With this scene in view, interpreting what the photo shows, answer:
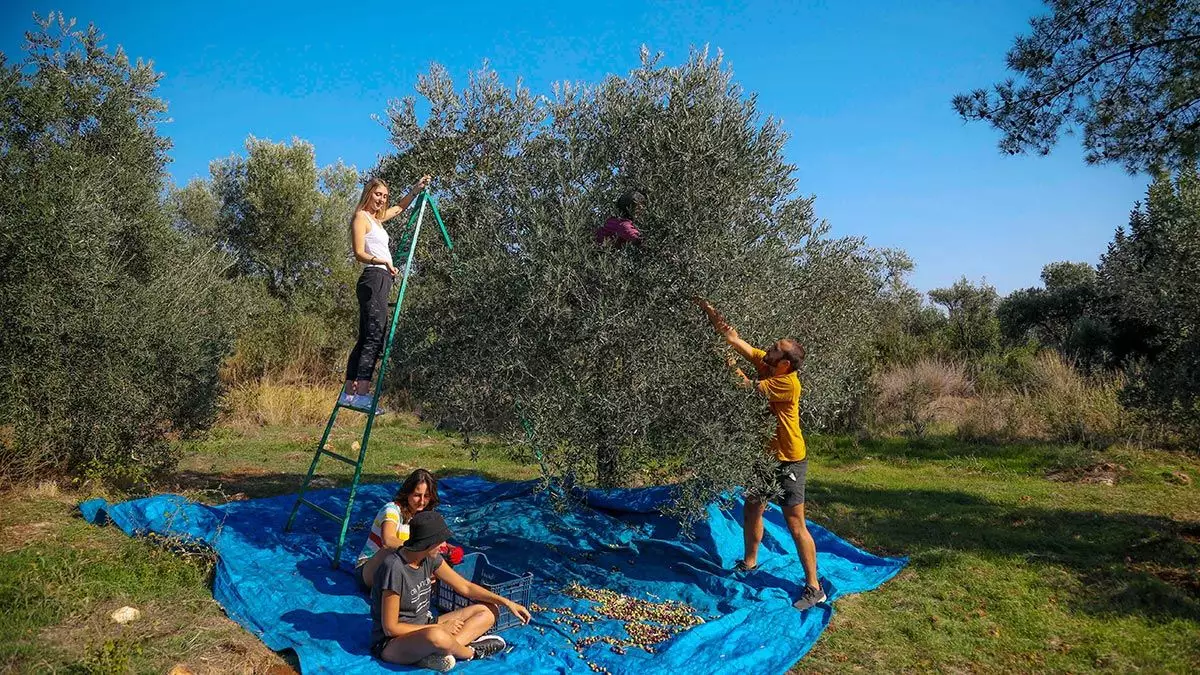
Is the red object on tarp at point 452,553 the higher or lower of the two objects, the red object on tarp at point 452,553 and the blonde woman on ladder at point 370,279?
the lower

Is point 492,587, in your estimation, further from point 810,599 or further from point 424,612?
point 810,599

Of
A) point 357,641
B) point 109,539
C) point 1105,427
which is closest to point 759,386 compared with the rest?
point 357,641

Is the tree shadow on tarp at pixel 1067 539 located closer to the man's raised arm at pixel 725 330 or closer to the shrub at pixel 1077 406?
the man's raised arm at pixel 725 330

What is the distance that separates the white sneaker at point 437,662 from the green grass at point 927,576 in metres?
1.02

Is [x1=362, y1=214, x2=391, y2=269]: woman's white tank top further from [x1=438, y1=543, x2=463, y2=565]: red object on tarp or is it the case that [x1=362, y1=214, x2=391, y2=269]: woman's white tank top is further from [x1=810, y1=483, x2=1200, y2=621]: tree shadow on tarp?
[x1=810, y1=483, x2=1200, y2=621]: tree shadow on tarp

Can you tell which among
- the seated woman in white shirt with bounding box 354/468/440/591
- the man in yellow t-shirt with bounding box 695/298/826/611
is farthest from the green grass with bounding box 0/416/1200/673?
the seated woman in white shirt with bounding box 354/468/440/591

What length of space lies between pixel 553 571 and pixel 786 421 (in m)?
2.54

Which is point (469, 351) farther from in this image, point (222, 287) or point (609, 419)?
point (222, 287)

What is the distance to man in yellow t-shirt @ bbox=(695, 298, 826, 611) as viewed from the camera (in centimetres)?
588

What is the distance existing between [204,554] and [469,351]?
287 cm

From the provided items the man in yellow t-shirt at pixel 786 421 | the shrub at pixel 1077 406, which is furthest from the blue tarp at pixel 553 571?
the shrub at pixel 1077 406

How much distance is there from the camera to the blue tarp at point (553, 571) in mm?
5250

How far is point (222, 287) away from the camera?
999 centimetres

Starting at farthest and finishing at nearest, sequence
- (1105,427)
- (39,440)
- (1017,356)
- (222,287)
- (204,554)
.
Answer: (1017,356) < (1105,427) < (222,287) < (39,440) < (204,554)
